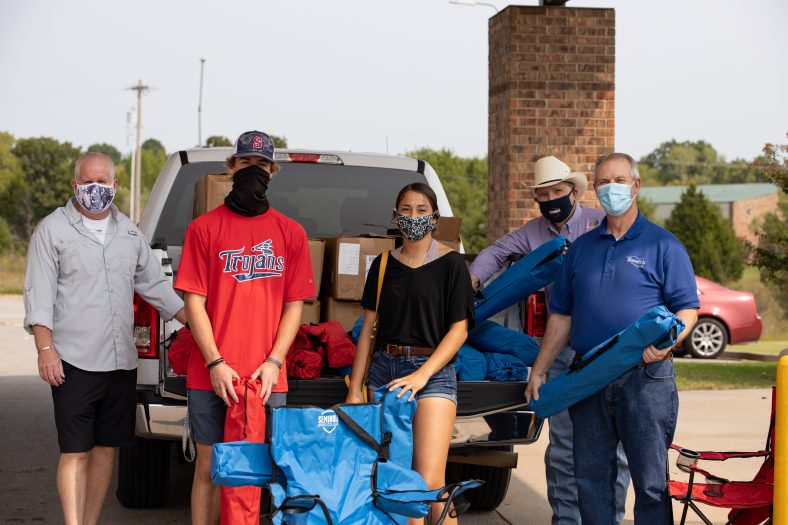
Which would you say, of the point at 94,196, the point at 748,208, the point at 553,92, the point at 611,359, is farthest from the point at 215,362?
the point at 748,208

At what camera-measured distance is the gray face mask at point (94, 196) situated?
490cm

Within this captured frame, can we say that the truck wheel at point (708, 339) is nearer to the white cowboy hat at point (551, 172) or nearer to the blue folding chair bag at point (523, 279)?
the white cowboy hat at point (551, 172)

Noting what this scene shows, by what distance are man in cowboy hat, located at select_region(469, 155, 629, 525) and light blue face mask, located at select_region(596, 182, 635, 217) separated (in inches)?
33.1

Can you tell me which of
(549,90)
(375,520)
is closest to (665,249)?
(375,520)

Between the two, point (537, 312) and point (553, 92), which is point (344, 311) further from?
point (553, 92)

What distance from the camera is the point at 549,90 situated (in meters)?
9.97

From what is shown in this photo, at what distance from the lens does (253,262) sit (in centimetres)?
459

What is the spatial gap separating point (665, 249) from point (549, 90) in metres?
5.59

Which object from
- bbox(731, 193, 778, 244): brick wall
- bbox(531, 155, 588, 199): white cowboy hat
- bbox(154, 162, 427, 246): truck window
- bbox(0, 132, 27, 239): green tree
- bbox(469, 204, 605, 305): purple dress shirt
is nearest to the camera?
bbox(531, 155, 588, 199): white cowboy hat

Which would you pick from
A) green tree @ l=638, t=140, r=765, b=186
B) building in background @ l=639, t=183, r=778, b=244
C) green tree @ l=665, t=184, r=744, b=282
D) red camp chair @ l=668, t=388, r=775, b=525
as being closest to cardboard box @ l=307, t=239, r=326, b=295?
red camp chair @ l=668, t=388, r=775, b=525

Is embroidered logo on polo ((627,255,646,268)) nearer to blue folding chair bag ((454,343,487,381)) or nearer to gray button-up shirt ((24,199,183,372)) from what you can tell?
blue folding chair bag ((454,343,487,381))

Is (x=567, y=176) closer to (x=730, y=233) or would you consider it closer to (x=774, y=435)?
(x=774, y=435)

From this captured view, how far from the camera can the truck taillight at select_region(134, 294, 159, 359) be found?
17.6 ft

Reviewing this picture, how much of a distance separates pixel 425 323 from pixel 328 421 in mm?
779
